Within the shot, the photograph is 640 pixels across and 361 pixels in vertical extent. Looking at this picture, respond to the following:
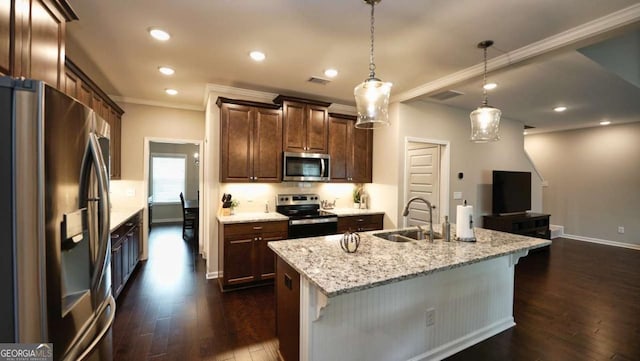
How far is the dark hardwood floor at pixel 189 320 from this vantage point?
2285 mm

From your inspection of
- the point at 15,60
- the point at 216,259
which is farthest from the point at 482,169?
the point at 15,60

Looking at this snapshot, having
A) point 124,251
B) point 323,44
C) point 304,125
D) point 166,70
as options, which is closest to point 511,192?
Answer: point 304,125

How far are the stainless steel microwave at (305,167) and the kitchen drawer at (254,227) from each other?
0.67 metres

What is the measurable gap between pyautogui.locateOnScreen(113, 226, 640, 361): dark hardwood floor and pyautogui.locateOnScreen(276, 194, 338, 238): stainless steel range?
850mm

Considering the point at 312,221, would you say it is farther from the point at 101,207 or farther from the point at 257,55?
the point at 101,207

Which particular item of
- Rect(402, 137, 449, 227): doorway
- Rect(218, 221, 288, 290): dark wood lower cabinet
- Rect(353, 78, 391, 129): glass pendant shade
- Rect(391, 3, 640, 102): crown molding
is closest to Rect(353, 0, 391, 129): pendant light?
Rect(353, 78, 391, 129): glass pendant shade

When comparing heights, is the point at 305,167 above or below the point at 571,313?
above

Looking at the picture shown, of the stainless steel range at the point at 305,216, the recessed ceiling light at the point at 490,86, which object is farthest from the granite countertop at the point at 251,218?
the recessed ceiling light at the point at 490,86

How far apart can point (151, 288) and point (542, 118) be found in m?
7.44

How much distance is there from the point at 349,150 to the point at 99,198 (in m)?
3.58

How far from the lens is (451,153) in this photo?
15.7ft

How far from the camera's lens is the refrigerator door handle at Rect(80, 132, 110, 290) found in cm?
132

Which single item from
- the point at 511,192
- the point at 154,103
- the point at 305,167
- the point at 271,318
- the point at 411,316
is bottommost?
the point at 271,318

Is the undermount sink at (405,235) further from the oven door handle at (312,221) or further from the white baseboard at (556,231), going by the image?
the white baseboard at (556,231)
